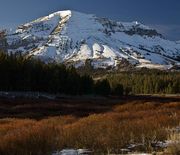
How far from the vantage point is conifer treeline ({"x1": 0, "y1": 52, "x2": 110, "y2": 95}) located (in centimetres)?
9019

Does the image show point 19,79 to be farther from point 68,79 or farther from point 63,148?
point 63,148

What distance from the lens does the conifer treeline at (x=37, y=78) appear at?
90188mm

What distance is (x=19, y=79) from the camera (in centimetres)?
9275

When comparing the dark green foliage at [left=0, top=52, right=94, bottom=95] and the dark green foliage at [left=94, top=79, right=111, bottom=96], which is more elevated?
the dark green foliage at [left=0, top=52, right=94, bottom=95]

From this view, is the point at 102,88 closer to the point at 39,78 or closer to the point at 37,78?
the point at 39,78

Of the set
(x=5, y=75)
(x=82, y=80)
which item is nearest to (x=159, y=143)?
(x=5, y=75)

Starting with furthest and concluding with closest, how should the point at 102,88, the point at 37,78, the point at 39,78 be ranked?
the point at 102,88
the point at 39,78
the point at 37,78

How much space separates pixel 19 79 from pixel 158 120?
75.8 meters

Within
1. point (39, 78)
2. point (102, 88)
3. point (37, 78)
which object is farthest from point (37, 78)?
point (102, 88)

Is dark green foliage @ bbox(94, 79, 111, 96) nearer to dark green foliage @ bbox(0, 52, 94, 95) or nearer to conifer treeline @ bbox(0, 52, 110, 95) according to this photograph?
conifer treeline @ bbox(0, 52, 110, 95)

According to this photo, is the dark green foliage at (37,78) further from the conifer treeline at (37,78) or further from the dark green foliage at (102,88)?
the dark green foliage at (102,88)

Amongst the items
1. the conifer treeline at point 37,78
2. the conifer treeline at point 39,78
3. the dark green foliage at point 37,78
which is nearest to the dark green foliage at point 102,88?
the conifer treeline at point 39,78

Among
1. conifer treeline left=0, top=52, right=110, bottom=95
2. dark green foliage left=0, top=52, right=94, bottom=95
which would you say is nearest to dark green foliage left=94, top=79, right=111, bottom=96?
conifer treeline left=0, top=52, right=110, bottom=95

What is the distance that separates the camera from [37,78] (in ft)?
321
